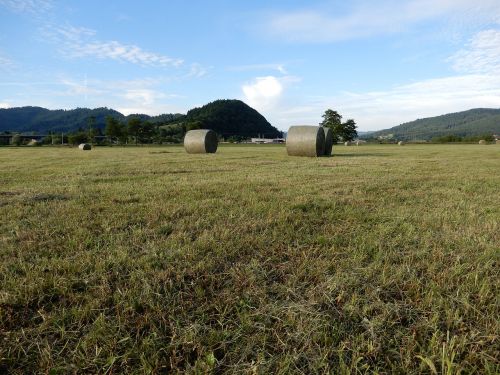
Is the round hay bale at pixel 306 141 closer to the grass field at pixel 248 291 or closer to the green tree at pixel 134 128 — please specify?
the grass field at pixel 248 291

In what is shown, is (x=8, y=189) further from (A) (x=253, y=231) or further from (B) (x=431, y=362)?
(B) (x=431, y=362)

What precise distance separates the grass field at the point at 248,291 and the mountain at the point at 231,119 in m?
150

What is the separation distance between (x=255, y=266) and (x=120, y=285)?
1.22 m

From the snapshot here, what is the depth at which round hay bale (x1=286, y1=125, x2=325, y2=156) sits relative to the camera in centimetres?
2155

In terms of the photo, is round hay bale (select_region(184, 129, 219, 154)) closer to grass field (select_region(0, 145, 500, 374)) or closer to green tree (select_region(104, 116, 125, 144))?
grass field (select_region(0, 145, 500, 374))

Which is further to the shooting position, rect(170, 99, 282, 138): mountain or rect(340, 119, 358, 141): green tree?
rect(170, 99, 282, 138): mountain

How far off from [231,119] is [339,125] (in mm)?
81864

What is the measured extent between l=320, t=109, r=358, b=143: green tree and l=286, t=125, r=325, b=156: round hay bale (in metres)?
80.4

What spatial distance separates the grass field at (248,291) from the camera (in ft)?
7.32

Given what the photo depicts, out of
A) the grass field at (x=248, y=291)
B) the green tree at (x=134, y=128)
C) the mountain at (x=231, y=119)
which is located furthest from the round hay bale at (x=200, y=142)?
the mountain at (x=231, y=119)

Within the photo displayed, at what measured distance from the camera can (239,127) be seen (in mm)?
170875

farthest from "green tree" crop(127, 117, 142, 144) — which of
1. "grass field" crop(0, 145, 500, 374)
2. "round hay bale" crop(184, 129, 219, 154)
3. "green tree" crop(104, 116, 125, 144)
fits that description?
"grass field" crop(0, 145, 500, 374)

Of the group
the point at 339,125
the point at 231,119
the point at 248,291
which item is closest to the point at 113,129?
the point at 339,125

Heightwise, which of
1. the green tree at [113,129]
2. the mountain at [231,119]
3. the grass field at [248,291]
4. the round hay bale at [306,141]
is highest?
the mountain at [231,119]
